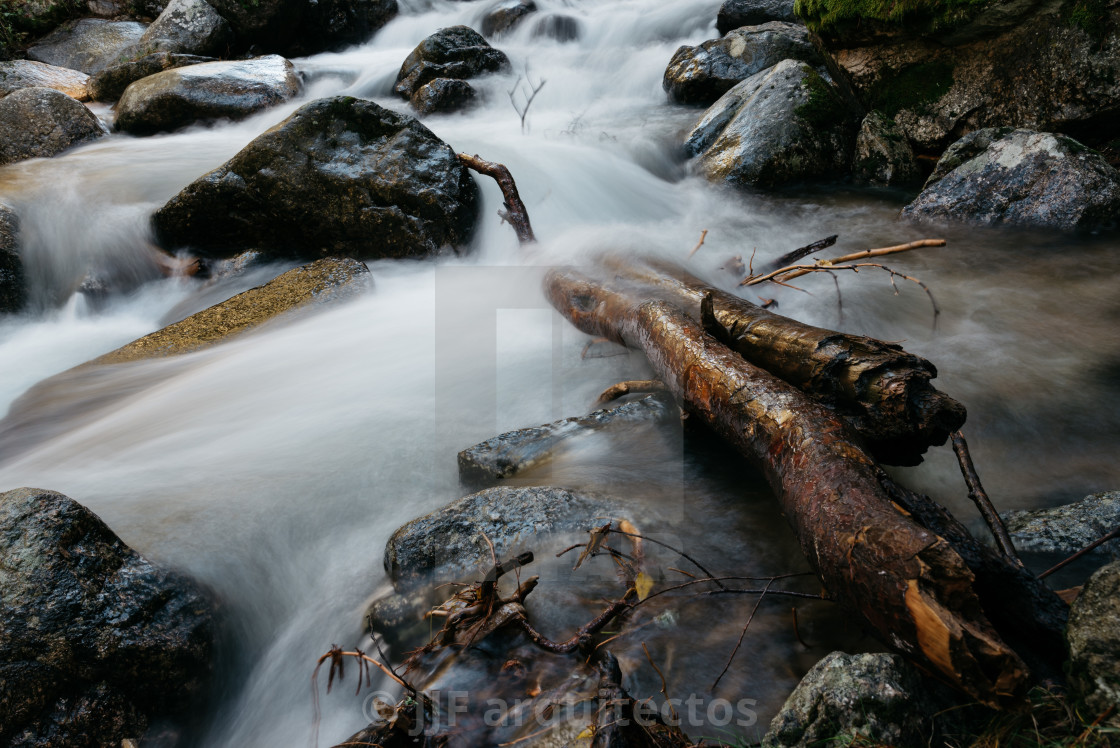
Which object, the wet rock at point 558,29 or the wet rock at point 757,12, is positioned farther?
the wet rock at point 558,29

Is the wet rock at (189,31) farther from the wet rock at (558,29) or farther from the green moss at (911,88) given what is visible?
the green moss at (911,88)

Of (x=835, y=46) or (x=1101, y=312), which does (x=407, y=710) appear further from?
(x=835, y=46)

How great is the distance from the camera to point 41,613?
203 cm

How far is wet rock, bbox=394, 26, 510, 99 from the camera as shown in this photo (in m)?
11.3

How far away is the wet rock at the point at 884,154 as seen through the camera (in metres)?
7.44

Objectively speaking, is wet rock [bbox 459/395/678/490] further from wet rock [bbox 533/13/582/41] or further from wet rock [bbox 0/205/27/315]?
wet rock [bbox 533/13/582/41]

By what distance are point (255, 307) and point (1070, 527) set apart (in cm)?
550

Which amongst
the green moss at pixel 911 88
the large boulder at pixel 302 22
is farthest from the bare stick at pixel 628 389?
the large boulder at pixel 302 22

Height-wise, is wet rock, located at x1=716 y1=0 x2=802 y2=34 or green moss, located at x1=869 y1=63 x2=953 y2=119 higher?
wet rock, located at x1=716 y1=0 x2=802 y2=34

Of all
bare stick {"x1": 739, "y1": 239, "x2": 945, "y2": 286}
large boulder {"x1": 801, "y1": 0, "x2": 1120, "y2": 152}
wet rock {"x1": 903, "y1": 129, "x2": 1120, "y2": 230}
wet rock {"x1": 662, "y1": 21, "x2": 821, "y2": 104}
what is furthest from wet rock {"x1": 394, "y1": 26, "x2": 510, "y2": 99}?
bare stick {"x1": 739, "y1": 239, "x2": 945, "y2": 286}

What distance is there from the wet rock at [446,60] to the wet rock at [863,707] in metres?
11.5

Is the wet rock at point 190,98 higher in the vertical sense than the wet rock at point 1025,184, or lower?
higher

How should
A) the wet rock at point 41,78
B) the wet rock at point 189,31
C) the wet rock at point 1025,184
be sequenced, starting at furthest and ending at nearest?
the wet rock at point 189,31 → the wet rock at point 41,78 → the wet rock at point 1025,184

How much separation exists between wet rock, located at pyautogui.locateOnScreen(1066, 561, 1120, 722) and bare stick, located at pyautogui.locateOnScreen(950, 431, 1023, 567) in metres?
A: 0.49
